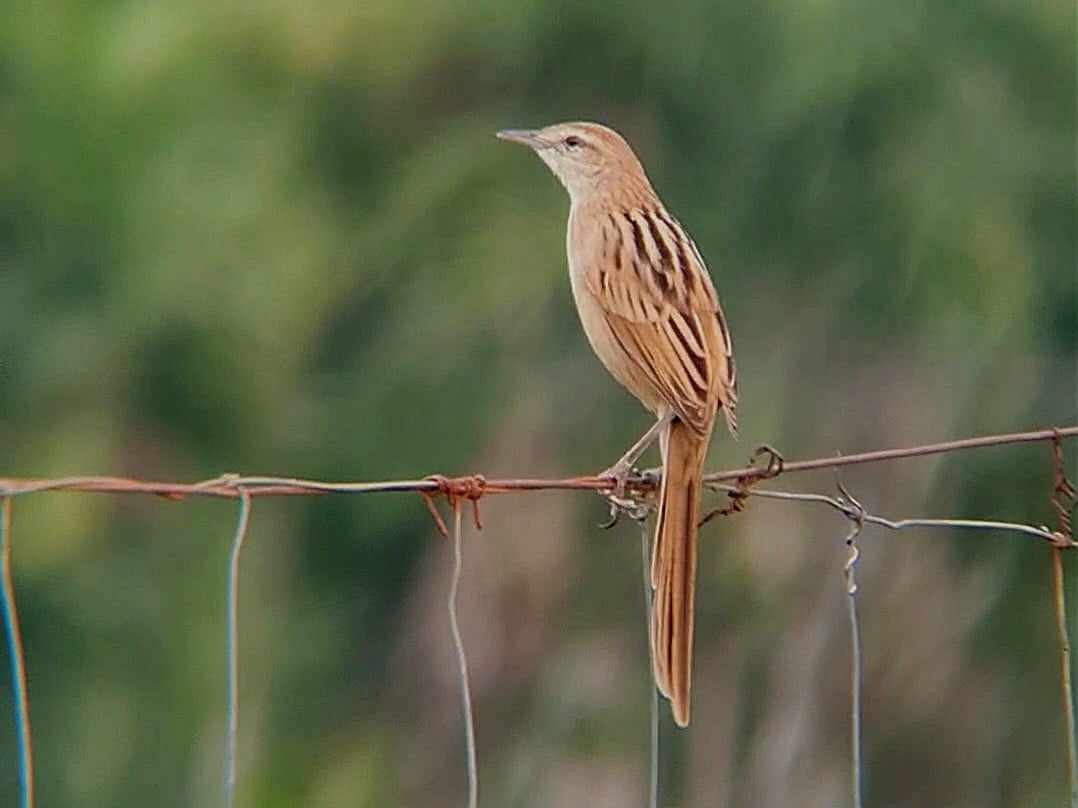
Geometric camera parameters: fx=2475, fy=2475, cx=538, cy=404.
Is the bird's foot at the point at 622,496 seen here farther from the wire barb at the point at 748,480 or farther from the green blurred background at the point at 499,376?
the green blurred background at the point at 499,376

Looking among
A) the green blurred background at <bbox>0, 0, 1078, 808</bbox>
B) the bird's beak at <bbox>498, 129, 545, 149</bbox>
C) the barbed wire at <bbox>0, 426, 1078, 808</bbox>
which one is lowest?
the barbed wire at <bbox>0, 426, 1078, 808</bbox>

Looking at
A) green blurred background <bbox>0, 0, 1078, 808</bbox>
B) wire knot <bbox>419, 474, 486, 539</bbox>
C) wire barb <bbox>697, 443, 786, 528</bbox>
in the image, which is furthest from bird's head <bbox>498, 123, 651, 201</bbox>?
green blurred background <bbox>0, 0, 1078, 808</bbox>

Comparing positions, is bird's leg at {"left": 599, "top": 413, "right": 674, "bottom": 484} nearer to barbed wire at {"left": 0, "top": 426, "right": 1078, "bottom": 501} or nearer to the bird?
the bird

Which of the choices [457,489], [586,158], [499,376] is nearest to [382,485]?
[457,489]

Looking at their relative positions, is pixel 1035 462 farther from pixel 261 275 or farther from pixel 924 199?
pixel 261 275

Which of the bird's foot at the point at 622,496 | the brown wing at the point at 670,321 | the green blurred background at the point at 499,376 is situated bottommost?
the bird's foot at the point at 622,496

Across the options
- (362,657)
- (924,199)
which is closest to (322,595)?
(362,657)

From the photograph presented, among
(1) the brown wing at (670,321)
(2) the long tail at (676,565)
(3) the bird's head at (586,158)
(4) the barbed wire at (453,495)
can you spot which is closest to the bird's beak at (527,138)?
(3) the bird's head at (586,158)

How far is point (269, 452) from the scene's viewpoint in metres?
15.3

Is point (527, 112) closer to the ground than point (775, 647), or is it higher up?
higher up

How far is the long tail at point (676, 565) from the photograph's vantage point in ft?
13.1

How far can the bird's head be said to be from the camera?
5.83 m

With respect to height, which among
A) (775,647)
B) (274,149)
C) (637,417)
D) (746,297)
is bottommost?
(775,647)

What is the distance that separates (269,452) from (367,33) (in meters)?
2.71
